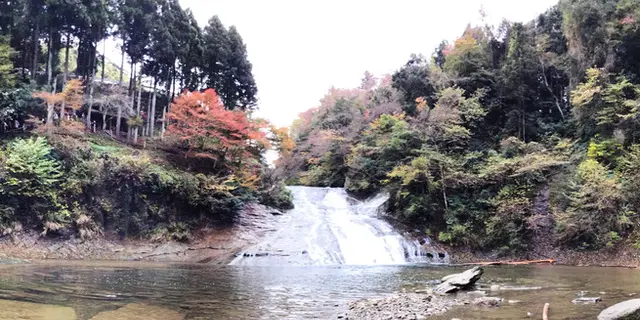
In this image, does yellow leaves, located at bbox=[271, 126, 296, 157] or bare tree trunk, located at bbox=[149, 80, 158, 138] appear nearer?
yellow leaves, located at bbox=[271, 126, 296, 157]

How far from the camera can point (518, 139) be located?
27.3 m

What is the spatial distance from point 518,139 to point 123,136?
29603 mm

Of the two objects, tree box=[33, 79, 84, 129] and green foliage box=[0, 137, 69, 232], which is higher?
tree box=[33, 79, 84, 129]

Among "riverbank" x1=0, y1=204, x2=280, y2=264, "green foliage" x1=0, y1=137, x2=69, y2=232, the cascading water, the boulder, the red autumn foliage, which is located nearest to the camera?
the boulder

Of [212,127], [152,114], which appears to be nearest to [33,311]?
[212,127]

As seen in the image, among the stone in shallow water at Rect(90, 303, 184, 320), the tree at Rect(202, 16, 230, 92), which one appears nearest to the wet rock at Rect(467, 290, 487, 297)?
the stone in shallow water at Rect(90, 303, 184, 320)

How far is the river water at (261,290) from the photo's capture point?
8492 mm

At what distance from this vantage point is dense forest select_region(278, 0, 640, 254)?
21.2 m

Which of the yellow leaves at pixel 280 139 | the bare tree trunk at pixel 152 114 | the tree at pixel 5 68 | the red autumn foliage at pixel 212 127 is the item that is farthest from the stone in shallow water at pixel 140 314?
the bare tree trunk at pixel 152 114

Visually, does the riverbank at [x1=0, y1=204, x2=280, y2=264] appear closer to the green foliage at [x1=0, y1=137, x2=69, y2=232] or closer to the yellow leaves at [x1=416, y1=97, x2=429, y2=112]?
the green foliage at [x1=0, y1=137, x2=69, y2=232]

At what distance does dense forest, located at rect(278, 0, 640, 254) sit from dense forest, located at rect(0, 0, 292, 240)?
8913 millimetres

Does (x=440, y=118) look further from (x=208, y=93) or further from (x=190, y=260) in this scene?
(x=190, y=260)

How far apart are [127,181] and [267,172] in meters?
10.5

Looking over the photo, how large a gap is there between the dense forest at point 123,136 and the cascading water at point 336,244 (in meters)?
3.63
